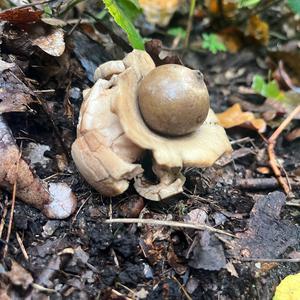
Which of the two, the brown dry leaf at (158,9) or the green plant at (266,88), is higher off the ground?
the brown dry leaf at (158,9)

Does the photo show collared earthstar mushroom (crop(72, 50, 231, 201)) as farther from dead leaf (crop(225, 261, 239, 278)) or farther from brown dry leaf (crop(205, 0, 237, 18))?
brown dry leaf (crop(205, 0, 237, 18))

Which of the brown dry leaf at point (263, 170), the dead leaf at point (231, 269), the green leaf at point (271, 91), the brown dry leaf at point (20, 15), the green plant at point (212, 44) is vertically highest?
the brown dry leaf at point (20, 15)

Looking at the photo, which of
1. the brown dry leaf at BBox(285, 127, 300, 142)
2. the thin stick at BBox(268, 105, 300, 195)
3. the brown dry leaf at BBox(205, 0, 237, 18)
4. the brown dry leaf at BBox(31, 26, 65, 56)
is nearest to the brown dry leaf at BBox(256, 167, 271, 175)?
the thin stick at BBox(268, 105, 300, 195)

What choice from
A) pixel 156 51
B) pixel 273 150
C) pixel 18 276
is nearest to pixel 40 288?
pixel 18 276

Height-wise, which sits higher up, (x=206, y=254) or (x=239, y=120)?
→ (x=206, y=254)

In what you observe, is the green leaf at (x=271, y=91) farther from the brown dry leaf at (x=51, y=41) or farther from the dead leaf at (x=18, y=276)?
the dead leaf at (x=18, y=276)

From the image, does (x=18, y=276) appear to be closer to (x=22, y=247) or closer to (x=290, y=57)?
(x=22, y=247)

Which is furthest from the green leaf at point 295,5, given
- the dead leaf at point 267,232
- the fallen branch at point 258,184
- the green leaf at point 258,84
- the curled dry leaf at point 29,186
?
the curled dry leaf at point 29,186
